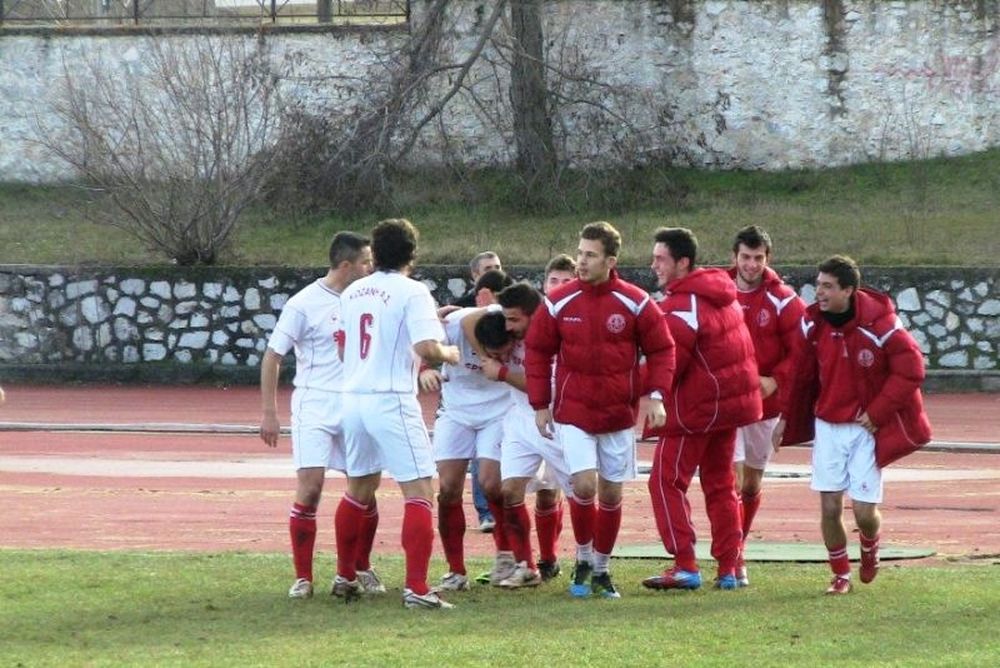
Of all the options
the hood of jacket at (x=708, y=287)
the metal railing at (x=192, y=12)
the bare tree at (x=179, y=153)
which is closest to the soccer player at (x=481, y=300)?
the hood of jacket at (x=708, y=287)

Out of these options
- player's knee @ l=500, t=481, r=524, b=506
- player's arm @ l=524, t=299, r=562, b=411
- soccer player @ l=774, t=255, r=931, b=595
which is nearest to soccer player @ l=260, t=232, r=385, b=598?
player's knee @ l=500, t=481, r=524, b=506

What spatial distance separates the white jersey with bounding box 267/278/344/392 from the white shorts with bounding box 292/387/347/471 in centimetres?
6

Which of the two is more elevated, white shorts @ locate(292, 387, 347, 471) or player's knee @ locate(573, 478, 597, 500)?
white shorts @ locate(292, 387, 347, 471)

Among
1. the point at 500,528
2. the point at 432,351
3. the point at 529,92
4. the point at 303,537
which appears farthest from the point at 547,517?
the point at 529,92

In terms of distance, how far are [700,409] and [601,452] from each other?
0.59 meters

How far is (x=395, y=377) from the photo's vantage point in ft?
29.1

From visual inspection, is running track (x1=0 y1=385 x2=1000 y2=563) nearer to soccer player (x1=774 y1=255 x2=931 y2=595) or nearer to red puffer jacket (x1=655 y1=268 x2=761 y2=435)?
soccer player (x1=774 y1=255 x2=931 y2=595)

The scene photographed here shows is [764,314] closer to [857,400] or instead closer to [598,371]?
[857,400]

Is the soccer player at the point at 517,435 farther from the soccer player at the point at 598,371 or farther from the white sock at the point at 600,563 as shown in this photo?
the white sock at the point at 600,563

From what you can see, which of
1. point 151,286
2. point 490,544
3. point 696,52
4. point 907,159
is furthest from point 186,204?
point 490,544

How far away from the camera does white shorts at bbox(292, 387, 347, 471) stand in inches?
365

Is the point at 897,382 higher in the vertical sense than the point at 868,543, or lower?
higher

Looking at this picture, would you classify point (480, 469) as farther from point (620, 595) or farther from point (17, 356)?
point (17, 356)

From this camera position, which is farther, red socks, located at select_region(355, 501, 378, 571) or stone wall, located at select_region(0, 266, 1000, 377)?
stone wall, located at select_region(0, 266, 1000, 377)
